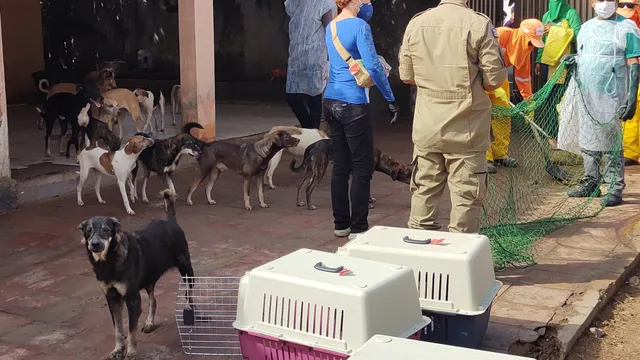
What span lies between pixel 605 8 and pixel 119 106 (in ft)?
18.2

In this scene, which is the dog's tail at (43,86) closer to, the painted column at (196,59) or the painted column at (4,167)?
the painted column at (196,59)

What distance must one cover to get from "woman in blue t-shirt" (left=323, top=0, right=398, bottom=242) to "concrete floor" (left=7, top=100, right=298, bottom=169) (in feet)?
12.1

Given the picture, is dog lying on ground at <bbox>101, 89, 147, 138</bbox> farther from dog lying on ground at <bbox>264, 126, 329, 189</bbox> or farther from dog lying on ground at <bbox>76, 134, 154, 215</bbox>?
dog lying on ground at <bbox>264, 126, 329, 189</bbox>

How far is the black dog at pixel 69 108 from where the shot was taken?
8.29 m

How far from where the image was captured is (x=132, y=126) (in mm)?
10812

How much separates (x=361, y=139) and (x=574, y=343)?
215cm

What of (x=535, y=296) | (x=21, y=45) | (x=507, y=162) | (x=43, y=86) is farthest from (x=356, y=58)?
(x=21, y=45)

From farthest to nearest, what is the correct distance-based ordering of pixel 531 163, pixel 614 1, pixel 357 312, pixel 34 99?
pixel 34 99 < pixel 531 163 < pixel 614 1 < pixel 357 312

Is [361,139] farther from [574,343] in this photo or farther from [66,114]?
[66,114]

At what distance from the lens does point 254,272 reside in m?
3.33

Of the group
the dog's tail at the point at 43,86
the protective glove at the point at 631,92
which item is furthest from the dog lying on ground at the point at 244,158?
the dog's tail at the point at 43,86

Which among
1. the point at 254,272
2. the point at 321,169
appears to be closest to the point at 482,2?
the point at 321,169

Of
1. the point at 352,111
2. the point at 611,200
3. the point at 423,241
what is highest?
the point at 352,111

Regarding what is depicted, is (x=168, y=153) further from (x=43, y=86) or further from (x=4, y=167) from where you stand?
(x=43, y=86)
